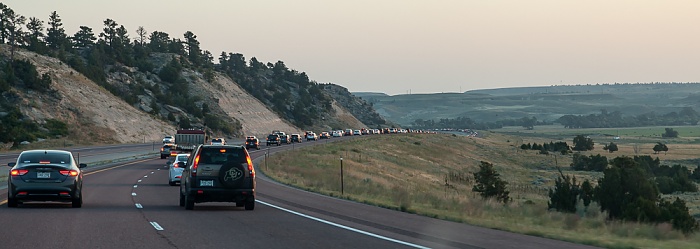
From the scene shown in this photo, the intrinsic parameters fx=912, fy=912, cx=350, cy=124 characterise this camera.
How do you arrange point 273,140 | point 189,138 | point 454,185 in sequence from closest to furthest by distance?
point 454,185
point 189,138
point 273,140

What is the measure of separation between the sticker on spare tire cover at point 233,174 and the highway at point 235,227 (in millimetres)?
882

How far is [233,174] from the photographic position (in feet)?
74.8

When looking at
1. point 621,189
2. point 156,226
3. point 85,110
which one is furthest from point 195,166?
point 85,110

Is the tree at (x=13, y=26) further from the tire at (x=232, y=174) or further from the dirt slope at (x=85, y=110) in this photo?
the tire at (x=232, y=174)

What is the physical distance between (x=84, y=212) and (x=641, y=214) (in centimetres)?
1788

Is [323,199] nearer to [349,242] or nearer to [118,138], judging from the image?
[349,242]

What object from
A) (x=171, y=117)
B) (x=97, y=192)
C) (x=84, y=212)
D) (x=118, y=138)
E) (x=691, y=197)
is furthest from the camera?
(x=171, y=117)

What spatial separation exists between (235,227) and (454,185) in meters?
43.5

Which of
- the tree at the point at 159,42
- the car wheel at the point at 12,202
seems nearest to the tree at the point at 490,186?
the car wheel at the point at 12,202

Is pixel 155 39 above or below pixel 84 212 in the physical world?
above

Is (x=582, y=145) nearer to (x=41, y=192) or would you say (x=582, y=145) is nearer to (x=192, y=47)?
(x=192, y=47)

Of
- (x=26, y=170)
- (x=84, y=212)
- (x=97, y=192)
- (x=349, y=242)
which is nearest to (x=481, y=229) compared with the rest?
(x=349, y=242)

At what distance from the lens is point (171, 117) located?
126 m

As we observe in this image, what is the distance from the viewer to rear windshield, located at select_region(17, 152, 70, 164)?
23.4 metres
